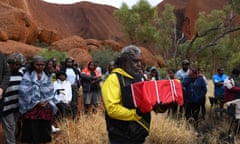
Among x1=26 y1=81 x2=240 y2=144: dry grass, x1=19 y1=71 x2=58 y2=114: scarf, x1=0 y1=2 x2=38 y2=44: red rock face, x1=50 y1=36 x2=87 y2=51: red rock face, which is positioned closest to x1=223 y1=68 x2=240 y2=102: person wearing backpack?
x1=26 y1=81 x2=240 y2=144: dry grass

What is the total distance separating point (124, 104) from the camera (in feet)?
10.6

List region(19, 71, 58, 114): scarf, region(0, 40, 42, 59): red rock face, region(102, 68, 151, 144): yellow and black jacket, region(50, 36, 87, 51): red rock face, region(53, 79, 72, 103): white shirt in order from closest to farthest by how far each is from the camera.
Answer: region(102, 68, 151, 144): yellow and black jacket → region(19, 71, 58, 114): scarf → region(53, 79, 72, 103): white shirt → region(0, 40, 42, 59): red rock face → region(50, 36, 87, 51): red rock face

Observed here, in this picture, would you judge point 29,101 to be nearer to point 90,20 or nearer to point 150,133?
point 150,133

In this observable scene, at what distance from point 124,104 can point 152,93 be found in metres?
0.29

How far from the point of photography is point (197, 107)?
849cm

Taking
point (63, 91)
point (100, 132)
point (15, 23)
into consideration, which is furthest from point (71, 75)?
point (15, 23)

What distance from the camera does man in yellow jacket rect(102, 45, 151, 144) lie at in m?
3.21

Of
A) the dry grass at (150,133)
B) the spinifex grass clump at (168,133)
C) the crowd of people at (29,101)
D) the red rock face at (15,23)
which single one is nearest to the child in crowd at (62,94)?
the dry grass at (150,133)

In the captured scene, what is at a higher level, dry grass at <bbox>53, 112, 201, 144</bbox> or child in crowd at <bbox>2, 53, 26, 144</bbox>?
child in crowd at <bbox>2, 53, 26, 144</bbox>

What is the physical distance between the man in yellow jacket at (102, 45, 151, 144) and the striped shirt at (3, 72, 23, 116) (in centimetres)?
241

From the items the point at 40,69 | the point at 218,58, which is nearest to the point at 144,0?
the point at 218,58

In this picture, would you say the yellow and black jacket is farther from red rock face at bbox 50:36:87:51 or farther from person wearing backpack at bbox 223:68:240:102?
red rock face at bbox 50:36:87:51

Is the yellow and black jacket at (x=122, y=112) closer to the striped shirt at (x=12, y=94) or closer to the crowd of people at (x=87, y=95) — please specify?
the crowd of people at (x=87, y=95)

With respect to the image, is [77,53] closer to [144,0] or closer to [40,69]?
[40,69]
